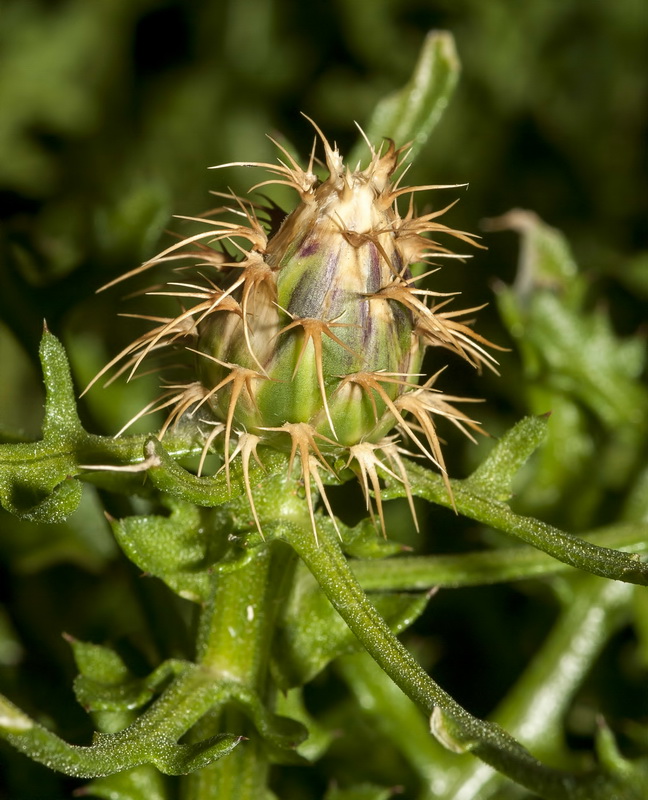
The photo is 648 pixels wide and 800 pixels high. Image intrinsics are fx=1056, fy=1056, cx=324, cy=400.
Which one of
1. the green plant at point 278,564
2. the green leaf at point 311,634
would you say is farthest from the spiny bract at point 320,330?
the green leaf at point 311,634

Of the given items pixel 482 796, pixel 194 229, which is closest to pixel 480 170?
pixel 194 229

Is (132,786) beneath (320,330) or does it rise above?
beneath

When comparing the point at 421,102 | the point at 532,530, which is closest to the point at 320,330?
the point at 532,530

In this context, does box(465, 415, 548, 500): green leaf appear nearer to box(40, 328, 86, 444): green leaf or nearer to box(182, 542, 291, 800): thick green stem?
box(182, 542, 291, 800): thick green stem

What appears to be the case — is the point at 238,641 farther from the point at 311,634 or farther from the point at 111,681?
the point at 111,681

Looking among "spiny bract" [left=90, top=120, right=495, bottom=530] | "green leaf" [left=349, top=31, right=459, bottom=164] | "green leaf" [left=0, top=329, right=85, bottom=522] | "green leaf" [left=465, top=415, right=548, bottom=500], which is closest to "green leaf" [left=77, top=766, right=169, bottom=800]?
"green leaf" [left=0, top=329, right=85, bottom=522]

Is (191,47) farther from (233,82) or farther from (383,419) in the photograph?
(383,419)

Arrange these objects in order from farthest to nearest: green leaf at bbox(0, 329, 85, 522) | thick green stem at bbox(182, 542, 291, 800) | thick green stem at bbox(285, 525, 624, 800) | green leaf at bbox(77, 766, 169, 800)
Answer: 1. green leaf at bbox(77, 766, 169, 800)
2. thick green stem at bbox(182, 542, 291, 800)
3. green leaf at bbox(0, 329, 85, 522)
4. thick green stem at bbox(285, 525, 624, 800)
